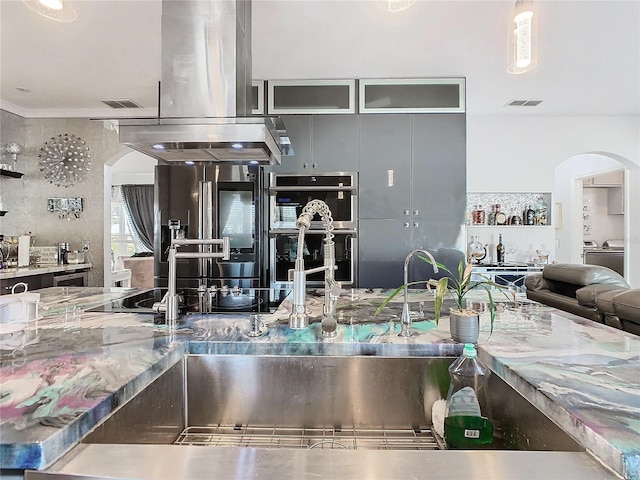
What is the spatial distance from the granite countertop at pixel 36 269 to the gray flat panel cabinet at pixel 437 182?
3785 millimetres

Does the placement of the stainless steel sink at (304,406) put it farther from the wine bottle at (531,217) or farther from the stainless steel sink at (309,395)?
the wine bottle at (531,217)

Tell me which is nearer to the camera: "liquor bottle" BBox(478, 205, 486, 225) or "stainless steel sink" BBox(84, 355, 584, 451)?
"stainless steel sink" BBox(84, 355, 584, 451)

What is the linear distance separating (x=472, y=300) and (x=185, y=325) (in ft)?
4.73

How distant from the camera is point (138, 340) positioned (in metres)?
1.28

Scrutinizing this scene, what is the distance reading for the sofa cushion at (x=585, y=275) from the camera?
2.36 m

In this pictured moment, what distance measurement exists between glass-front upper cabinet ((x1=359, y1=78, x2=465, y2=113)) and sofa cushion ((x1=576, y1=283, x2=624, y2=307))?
2.39 m

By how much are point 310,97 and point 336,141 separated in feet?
1.68

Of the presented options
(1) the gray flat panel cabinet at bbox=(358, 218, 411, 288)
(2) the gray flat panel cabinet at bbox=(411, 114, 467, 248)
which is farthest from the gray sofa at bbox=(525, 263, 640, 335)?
(1) the gray flat panel cabinet at bbox=(358, 218, 411, 288)

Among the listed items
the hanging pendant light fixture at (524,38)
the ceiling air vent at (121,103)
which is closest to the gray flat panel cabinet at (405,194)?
the hanging pendant light fixture at (524,38)

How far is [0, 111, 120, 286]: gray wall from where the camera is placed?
5.07 meters

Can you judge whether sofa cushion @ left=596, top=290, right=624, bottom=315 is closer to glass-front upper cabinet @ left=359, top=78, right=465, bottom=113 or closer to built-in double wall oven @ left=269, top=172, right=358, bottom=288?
built-in double wall oven @ left=269, top=172, right=358, bottom=288

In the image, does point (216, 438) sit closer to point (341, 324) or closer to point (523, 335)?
point (341, 324)

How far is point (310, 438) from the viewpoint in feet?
4.16

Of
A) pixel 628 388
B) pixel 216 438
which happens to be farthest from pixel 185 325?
pixel 628 388
